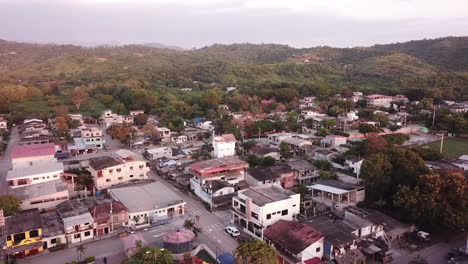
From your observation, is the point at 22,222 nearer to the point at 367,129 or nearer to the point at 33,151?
the point at 33,151

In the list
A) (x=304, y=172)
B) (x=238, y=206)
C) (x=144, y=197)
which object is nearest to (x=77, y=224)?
(x=144, y=197)

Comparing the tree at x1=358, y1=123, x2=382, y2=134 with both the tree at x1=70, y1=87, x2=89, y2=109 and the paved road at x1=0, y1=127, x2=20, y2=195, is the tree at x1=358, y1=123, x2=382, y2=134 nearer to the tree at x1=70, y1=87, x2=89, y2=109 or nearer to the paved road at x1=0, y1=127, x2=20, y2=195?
the paved road at x1=0, y1=127, x2=20, y2=195

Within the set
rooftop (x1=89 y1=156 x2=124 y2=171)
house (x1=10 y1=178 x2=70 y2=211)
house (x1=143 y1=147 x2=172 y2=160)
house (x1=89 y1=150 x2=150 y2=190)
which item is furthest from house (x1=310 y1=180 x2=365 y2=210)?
house (x1=10 y1=178 x2=70 y2=211)

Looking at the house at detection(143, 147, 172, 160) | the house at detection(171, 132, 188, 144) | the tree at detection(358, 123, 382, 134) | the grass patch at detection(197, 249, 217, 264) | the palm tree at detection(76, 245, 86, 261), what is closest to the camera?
the grass patch at detection(197, 249, 217, 264)

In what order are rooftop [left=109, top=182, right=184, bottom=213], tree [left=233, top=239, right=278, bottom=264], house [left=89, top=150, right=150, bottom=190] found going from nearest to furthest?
tree [left=233, top=239, right=278, bottom=264] < rooftop [left=109, top=182, right=184, bottom=213] < house [left=89, top=150, right=150, bottom=190]

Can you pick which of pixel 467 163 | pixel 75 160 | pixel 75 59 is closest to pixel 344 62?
pixel 75 59

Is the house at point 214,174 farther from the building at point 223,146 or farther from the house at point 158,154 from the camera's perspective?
the house at point 158,154

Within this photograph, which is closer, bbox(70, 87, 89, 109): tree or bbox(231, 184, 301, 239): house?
bbox(231, 184, 301, 239): house
